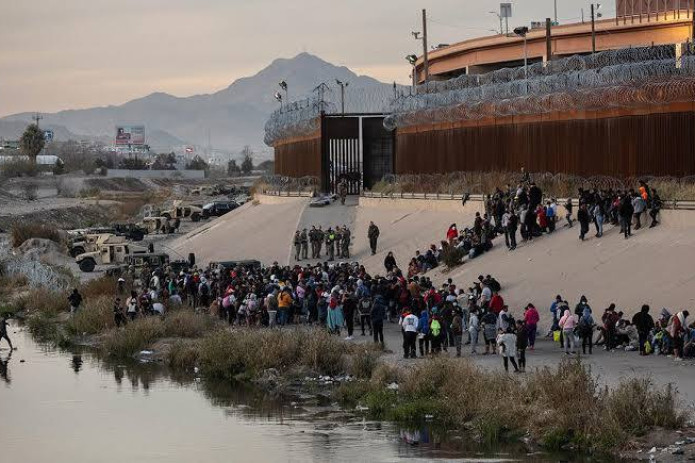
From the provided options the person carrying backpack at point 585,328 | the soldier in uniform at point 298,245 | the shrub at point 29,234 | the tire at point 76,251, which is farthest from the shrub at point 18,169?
the person carrying backpack at point 585,328

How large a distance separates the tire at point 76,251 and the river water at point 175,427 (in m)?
31.4

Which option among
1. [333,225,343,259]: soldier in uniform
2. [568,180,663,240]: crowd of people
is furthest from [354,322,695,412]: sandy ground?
[333,225,343,259]: soldier in uniform

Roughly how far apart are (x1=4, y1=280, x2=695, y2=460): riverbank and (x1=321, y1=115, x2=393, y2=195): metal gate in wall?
26.8 metres

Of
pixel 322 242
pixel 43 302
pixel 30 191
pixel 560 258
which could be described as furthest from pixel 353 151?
pixel 30 191

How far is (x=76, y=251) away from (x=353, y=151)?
487 inches

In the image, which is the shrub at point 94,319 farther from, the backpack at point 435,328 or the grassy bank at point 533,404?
the grassy bank at point 533,404

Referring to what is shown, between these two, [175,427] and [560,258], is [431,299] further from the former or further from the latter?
[175,427]

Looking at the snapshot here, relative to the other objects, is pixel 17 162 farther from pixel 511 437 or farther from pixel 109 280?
pixel 511 437

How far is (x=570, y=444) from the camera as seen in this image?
2528 centimetres

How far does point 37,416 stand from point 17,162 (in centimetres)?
14433

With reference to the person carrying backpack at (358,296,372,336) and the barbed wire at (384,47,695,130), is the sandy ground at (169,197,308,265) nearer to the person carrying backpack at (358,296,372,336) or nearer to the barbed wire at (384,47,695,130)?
the barbed wire at (384,47,695,130)

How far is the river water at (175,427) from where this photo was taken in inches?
1057

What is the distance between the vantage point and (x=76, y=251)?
69500 mm

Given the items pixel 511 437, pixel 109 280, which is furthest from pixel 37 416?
pixel 109 280
